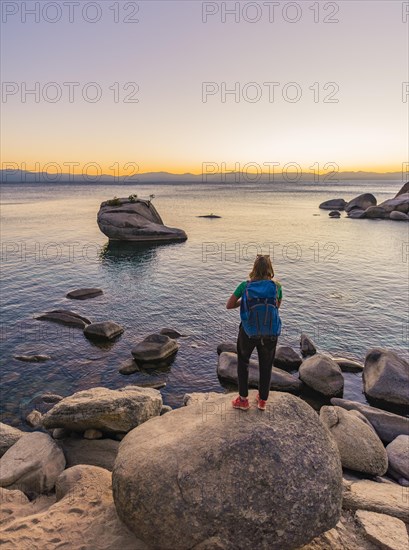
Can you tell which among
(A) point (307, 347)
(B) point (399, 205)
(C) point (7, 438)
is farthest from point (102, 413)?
(B) point (399, 205)

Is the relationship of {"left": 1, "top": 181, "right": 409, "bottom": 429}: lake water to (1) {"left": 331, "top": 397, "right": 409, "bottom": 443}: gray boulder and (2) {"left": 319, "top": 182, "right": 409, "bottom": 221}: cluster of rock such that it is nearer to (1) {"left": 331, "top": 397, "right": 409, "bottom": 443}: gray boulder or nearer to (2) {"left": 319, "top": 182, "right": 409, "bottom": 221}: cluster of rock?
(1) {"left": 331, "top": 397, "right": 409, "bottom": 443}: gray boulder

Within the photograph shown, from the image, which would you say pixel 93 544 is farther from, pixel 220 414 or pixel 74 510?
pixel 220 414

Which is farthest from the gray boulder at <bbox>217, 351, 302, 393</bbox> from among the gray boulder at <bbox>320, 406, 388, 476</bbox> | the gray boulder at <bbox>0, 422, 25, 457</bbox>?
the gray boulder at <bbox>0, 422, 25, 457</bbox>

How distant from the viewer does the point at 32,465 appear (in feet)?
33.3

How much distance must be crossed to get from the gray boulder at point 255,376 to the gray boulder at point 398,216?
2960 inches

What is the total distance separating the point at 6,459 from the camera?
1055 centimetres

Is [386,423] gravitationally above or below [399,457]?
above

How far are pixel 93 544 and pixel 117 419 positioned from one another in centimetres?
491

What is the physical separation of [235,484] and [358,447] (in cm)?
691

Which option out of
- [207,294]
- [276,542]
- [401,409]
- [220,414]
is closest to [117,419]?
[220,414]

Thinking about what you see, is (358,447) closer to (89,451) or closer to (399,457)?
(399,457)

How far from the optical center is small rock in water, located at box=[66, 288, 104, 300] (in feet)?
95.2

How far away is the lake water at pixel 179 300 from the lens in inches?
707

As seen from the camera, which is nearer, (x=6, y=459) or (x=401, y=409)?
(x=6, y=459)
